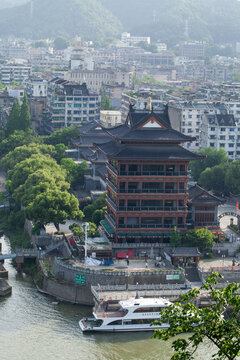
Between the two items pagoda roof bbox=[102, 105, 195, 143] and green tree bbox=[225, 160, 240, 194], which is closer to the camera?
pagoda roof bbox=[102, 105, 195, 143]

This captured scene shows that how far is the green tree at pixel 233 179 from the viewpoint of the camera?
Answer: 389 feet

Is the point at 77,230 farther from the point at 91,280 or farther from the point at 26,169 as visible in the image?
the point at 26,169

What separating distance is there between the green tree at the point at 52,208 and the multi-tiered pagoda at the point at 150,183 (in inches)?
275

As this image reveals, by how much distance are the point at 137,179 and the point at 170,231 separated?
22.9 ft

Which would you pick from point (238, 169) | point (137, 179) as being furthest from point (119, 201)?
point (238, 169)

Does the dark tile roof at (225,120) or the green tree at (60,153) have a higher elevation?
the dark tile roof at (225,120)

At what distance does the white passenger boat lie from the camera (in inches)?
2869

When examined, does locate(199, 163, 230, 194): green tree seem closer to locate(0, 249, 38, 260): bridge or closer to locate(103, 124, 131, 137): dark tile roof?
locate(103, 124, 131, 137): dark tile roof

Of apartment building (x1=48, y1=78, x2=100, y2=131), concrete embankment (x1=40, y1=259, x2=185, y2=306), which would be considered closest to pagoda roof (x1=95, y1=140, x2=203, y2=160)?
concrete embankment (x1=40, y1=259, x2=185, y2=306)

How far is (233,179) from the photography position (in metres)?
119

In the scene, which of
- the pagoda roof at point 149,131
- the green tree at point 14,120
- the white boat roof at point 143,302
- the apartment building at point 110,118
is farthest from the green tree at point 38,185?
the apartment building at point 110,118

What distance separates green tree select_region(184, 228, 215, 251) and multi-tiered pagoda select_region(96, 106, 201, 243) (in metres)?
1.75

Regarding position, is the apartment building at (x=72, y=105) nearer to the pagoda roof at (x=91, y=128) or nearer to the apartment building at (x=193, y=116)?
the pagoda roof at (x=91, y=128)

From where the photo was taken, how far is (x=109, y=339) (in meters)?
71.5
